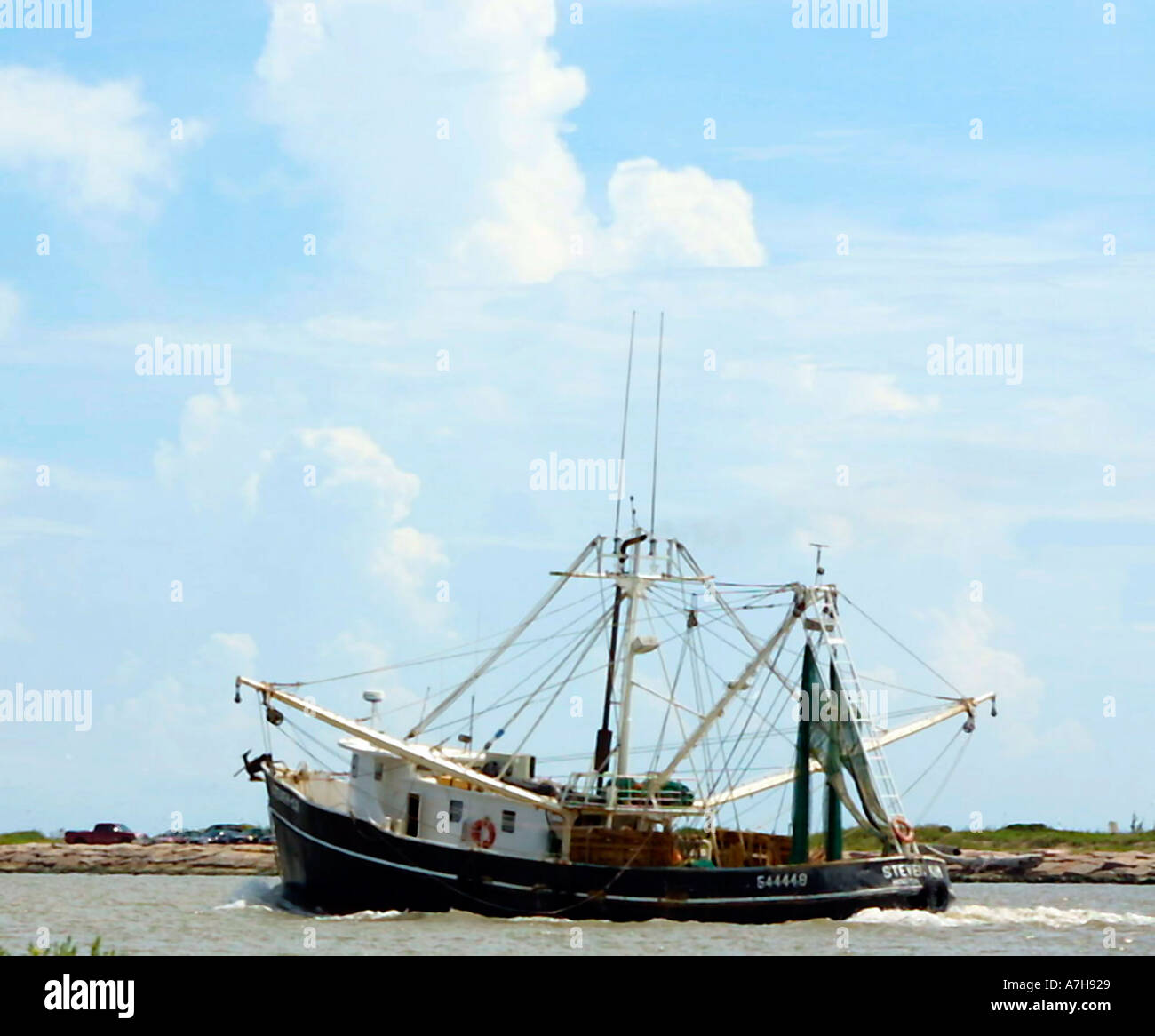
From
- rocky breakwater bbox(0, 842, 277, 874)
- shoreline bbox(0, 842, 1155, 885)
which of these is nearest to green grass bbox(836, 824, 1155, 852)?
shoreline bbox(0, 842, 1155, 885)

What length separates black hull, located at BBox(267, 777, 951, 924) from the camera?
141ft

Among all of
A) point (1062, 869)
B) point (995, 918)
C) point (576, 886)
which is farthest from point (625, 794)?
point (1062, 869)

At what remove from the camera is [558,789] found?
4547 centimetres

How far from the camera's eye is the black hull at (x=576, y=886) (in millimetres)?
42844

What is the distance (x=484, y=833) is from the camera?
44.6 metres

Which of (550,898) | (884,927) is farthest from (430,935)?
(884,927)

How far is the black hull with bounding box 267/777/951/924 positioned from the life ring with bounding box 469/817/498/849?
4.65 feet

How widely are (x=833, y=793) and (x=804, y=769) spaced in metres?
1.31

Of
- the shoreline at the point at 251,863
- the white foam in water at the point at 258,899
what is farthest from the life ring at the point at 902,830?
the shoreline at the point at 251,863

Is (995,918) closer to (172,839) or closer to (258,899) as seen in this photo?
(258,899)

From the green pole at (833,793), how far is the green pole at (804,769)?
619 millimetres

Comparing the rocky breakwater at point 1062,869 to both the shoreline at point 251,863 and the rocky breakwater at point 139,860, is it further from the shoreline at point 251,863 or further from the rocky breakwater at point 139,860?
the rocky breakwater at point 139,860

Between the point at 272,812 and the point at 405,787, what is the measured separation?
4408mm
